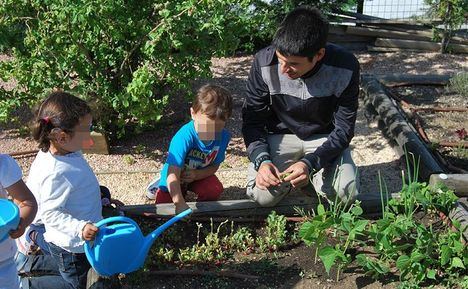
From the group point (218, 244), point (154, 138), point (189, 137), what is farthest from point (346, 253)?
point (154, 138)

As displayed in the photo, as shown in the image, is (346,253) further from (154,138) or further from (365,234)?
(154,138)

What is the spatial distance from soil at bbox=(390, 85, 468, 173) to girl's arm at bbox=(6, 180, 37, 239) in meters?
2.94

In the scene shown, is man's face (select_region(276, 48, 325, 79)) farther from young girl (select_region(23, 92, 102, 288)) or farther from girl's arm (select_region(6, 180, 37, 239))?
girl's arm (select_region(6, 180, 37, 239))

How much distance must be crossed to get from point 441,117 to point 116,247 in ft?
11.1

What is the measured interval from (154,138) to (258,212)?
4.82 ft

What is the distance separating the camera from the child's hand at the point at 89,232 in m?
2.38

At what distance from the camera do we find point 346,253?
9.85 feet

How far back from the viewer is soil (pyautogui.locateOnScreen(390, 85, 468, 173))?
13.7ft

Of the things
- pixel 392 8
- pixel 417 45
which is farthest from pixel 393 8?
pixel 417 45

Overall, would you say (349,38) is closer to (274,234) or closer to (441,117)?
(441,117)

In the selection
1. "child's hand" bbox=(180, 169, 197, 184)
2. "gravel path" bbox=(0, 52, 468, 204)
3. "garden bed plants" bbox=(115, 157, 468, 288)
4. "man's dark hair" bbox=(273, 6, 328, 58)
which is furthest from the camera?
"gravel path" bbox=(0, 52, 468, 204)

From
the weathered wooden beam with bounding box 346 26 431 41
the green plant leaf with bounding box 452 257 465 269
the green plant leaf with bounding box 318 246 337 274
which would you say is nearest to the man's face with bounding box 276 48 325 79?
the green plant leaf with bounding box 318 246 337 274

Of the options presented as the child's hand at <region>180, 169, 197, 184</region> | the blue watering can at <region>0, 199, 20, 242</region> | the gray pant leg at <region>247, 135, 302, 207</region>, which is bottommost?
the child's hand at <region>180, 169, 197, 184</region>

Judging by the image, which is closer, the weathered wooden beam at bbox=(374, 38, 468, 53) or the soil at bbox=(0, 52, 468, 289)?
the soil at bbox=(0, 52, 468, 289)
